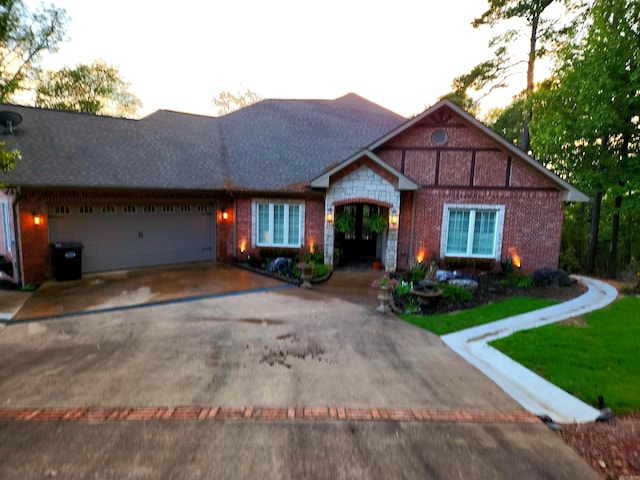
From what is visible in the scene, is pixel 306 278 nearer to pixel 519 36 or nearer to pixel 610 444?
pixel 610 444

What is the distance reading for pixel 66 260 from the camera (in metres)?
12.0

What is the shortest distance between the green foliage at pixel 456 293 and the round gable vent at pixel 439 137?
5.68 m

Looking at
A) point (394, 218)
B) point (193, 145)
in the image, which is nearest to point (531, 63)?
point (394, 218)

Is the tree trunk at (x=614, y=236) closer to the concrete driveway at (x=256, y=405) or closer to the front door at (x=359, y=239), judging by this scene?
the front door at (x=359, y=239)

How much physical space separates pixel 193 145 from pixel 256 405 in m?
13.9

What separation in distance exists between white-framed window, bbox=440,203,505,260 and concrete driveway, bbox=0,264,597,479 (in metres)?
6.74

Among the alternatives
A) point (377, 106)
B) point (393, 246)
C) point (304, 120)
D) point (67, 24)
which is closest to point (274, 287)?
point (393, 246)

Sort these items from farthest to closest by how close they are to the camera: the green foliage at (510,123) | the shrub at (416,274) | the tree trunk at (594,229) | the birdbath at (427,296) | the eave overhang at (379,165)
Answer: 1. the green foliage at (510,123)
2. the tree trunk at (594,229)
3. the eave overhang at (379,165)
4. the shrub at (416,274)
5. the birdbath at (427,296)

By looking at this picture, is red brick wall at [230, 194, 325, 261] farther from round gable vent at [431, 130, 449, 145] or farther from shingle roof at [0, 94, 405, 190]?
round gable vent at [431, 130, 449, 145]

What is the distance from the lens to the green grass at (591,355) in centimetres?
559

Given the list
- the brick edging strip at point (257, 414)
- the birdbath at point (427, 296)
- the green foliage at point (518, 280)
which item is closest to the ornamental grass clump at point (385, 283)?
the birdbath at point (427, 296)

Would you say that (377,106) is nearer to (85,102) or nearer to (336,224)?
(336,224)

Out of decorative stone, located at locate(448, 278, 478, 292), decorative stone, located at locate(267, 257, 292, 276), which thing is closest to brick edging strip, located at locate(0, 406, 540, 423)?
decorative stone, located at locate(448, 278, 478, 292)

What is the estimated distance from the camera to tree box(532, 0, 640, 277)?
14.2 metres
